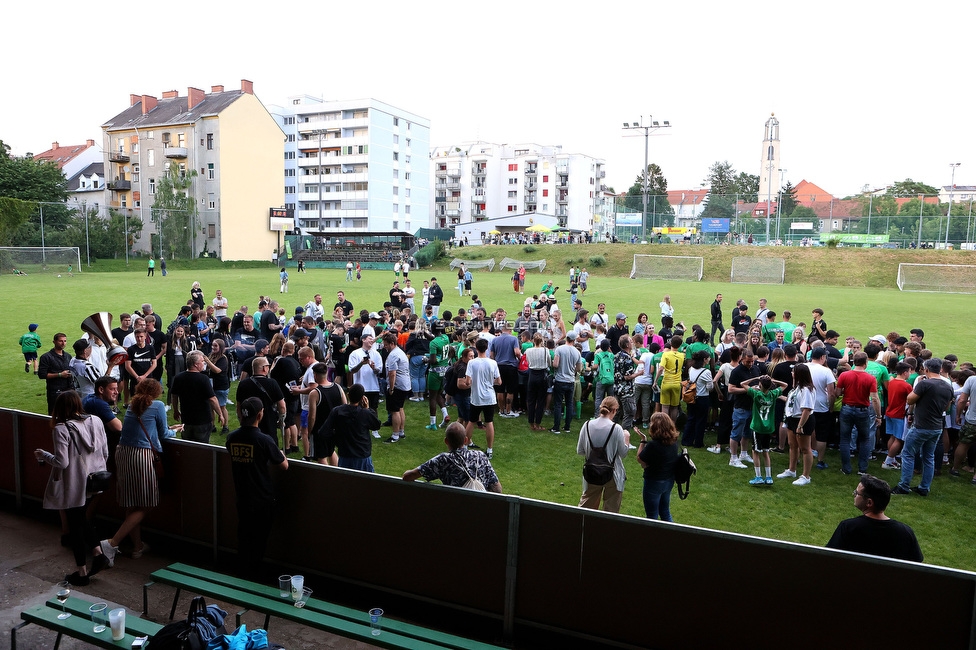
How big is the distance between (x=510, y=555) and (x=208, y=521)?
280 centimetres

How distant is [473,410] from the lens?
9.20 meters

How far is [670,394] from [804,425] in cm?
183

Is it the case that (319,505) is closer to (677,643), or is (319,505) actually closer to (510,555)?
(510,555)

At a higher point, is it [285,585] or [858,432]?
[858,432]

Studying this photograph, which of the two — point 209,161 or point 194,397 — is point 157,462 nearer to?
point 194,397

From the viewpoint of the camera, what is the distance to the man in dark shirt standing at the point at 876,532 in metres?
4.21

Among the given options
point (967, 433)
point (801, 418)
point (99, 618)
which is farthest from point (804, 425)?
point (99, 618)

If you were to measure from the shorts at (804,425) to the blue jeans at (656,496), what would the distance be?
2910 millimetres

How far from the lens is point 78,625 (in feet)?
13.5

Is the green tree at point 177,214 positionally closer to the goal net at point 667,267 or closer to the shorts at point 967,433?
the goal net at point 667,267

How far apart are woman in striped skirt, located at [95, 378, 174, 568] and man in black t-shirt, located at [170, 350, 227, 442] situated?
194 centimetres

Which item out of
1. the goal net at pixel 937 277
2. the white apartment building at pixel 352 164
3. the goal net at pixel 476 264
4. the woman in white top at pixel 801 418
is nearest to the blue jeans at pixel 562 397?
the woman in white top at pixel 801 418

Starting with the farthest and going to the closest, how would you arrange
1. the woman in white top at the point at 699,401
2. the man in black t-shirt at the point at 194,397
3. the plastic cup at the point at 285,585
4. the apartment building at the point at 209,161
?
the apartment building at the point at 209,161 → the woman in white top at the point at 699,401 → the man in black t-shirt at the point at 194,397 → the plastic cup at the point at 285,585

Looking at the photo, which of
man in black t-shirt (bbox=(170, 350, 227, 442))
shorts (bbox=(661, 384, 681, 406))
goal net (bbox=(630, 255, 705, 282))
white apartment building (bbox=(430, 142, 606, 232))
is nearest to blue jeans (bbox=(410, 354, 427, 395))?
man in black t-shirt (bbox=(170, 350, 227, 442))
